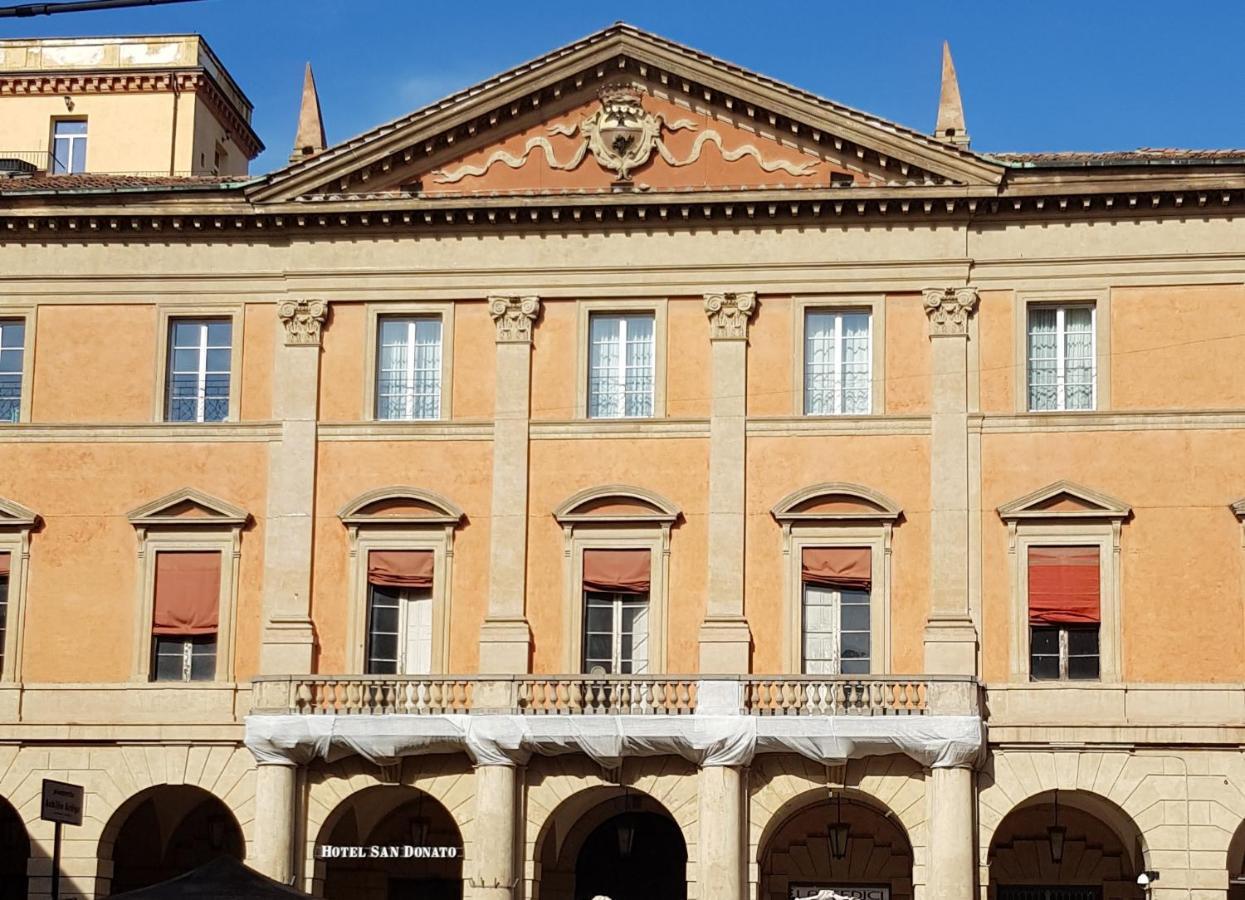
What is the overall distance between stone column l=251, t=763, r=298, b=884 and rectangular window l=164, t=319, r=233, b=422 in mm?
6112

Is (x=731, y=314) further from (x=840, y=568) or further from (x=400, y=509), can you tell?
(x=400, y=509)

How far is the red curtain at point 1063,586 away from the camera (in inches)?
1428

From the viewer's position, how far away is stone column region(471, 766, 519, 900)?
117 feet

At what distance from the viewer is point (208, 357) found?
39188 mm

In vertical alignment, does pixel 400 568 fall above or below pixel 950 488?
below

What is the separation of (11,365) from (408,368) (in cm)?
681

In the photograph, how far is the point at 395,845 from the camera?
130 ft

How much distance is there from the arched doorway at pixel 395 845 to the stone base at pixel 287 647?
8.06 ft

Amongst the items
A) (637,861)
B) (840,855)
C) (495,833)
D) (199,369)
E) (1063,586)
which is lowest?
(637,861)

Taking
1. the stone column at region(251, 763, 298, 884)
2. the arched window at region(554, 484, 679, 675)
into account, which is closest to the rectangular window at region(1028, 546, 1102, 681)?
the arched window at region(554, 484, 679, 675)

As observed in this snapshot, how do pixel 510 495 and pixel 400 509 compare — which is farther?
pixel 400 509

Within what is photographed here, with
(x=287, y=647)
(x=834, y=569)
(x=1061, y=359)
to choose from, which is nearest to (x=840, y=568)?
(x=834, y=569)

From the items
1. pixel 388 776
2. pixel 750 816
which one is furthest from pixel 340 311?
pixel 750 816

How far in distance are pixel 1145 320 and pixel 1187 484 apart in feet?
8.95
